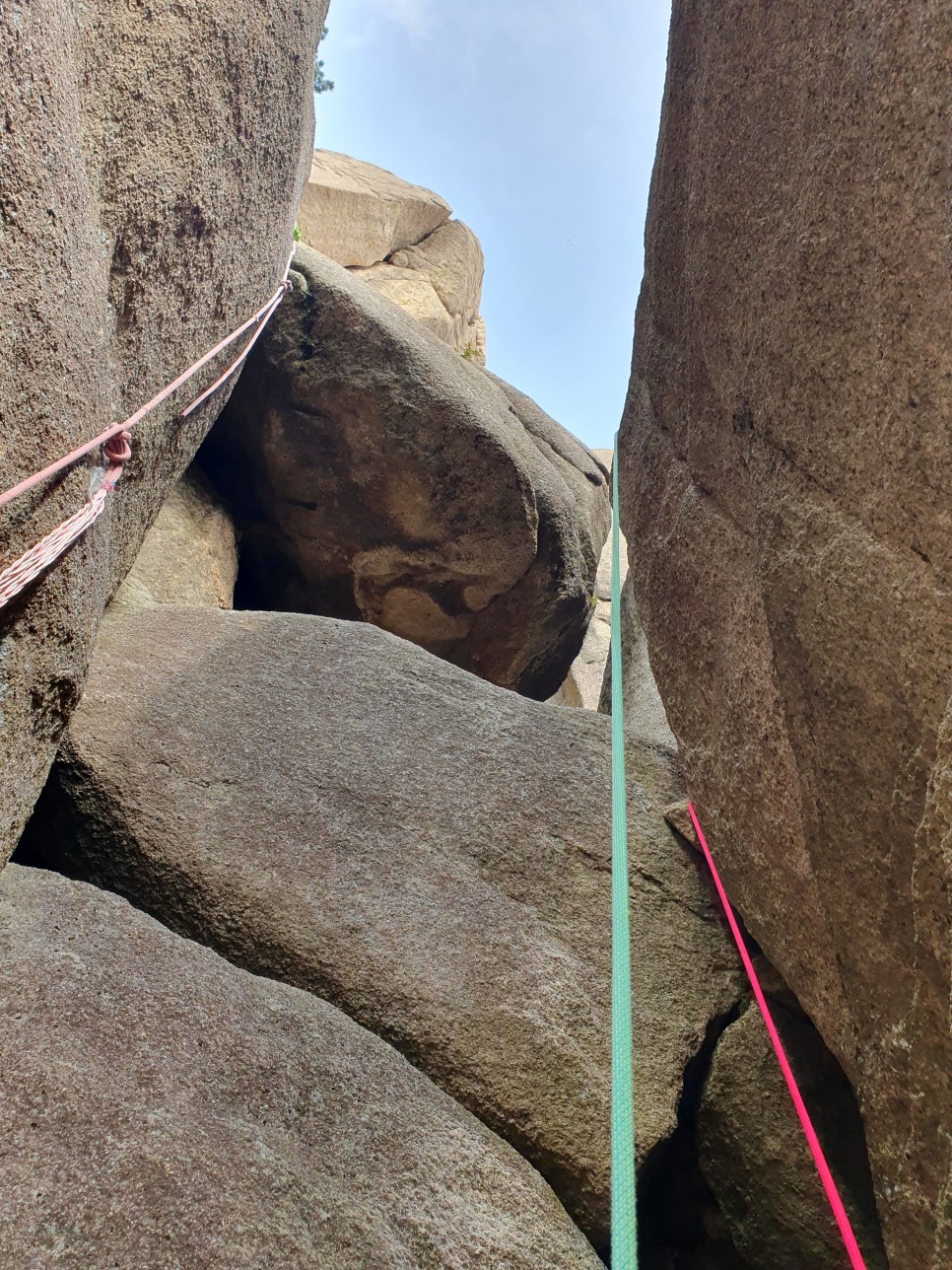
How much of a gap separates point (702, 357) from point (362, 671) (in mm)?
1812

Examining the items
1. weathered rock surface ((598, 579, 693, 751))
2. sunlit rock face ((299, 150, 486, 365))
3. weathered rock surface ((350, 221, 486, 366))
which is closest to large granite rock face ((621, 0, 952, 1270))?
weathered rock surface ((598, 579, 693, 751))

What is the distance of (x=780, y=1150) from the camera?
101 inches

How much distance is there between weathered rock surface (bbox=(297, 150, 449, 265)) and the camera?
38.4ft

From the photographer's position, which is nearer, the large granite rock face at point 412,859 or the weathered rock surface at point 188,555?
the large granite rock face at point 412,859

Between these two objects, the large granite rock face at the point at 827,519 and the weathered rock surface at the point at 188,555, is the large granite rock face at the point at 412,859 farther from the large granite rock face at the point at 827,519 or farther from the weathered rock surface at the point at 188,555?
the weathered rock surface at the point at 188,555

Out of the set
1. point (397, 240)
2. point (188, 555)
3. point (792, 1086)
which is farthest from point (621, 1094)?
point (397, 240)

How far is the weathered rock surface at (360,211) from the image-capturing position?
11.7 meters

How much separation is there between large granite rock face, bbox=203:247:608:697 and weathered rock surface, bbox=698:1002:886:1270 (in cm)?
368

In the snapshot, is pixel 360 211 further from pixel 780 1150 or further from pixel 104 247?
pixel 780 1150

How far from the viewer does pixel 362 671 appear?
3.78 meters

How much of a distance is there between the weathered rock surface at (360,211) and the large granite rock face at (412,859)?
30.4ft

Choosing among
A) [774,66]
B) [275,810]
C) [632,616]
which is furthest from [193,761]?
[632,616]

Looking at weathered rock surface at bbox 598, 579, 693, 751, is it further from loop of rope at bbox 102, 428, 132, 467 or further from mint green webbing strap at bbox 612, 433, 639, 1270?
loop of rope at bbox 102, 428, 132, 467

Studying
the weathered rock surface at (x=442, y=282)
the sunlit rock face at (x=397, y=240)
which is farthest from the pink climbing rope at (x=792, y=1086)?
the weathered rock surface at (x=442, y=282)
